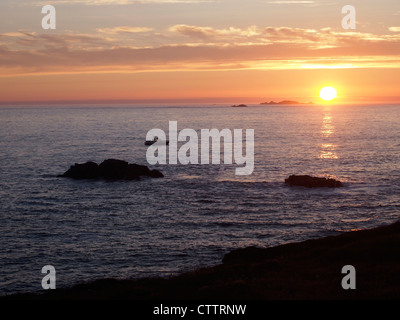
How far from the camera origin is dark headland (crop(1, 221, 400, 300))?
27547 mm

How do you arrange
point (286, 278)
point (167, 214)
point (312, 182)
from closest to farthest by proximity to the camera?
1. point (286, 278)
2. point (167, 214)
3. point (312, 182)

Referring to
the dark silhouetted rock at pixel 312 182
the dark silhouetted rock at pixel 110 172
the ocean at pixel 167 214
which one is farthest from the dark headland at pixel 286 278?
the dark silhouetted rock at pixel 110 172

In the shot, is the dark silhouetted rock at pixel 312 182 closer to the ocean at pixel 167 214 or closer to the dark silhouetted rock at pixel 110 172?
the ocean at pixel 167 214

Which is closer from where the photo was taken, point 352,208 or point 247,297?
point 247,297

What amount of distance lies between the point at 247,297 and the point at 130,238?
26.0 meters

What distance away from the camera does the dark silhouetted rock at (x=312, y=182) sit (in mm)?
77812

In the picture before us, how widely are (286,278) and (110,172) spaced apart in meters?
60.4

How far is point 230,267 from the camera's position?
36.8m

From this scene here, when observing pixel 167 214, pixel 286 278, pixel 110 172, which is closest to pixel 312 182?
pixel 167 214

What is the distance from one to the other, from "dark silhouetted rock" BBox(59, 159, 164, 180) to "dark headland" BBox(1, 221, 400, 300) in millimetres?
47308

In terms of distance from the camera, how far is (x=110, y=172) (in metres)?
87.4

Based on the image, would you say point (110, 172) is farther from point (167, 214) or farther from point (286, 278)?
point (286, 278)

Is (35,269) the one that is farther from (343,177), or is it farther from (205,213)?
(343,177)

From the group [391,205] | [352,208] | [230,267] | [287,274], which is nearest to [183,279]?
[230,267]
